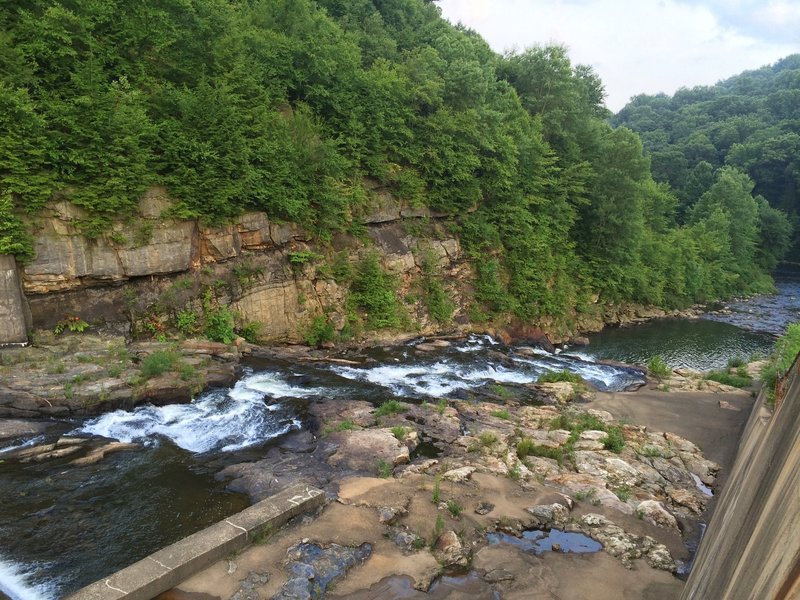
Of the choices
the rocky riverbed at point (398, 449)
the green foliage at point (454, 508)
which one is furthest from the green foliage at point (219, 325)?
the green foliage at point (454, 508)

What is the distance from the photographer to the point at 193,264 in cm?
1742

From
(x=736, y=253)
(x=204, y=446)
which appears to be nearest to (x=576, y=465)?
(x=204, y=446)

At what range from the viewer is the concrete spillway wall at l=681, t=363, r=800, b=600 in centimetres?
301

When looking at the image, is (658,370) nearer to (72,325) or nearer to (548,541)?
(548,541)

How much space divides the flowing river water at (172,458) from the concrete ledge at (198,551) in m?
0.78

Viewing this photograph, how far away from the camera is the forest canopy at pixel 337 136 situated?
14625mm

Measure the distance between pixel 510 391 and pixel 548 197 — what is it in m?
16.3

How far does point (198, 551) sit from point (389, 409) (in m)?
6.93

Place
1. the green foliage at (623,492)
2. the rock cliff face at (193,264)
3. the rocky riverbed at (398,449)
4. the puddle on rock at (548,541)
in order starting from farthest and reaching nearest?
the rock cliff face at (193,264) < the green foliage at (623,492) < the puddle on rock at (548,541) < the rocky riverbed at (398,449)

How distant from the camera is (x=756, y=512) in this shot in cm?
466

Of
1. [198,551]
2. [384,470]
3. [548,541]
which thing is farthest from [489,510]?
[198,551]

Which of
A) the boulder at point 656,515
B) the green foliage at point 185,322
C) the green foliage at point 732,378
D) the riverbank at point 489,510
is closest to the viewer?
the riverbank at point 489,510

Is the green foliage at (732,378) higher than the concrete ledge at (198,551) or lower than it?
higher

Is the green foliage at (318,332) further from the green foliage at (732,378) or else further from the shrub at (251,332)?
the green foliage at (732,378)
